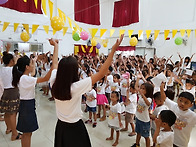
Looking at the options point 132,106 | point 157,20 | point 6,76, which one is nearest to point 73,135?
point 132,106

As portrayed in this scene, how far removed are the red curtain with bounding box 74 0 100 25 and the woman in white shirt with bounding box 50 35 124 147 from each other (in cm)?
931

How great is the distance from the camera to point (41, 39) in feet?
28.8

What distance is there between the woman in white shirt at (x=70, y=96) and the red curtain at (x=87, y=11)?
931 centimetres

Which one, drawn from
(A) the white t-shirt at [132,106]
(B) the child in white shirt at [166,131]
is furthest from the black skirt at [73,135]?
(A) the white t-shirt at [132,106]

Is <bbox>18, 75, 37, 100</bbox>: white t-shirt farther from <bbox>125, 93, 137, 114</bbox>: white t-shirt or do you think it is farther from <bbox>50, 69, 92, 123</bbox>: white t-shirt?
<bbox>125, 93, 137, 114</bbox>: white t-shirt

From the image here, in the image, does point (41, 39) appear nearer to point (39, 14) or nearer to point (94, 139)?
point (39, 14)

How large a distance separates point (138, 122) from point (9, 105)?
6.85 ft

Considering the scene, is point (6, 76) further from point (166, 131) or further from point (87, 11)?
point (87, 11)

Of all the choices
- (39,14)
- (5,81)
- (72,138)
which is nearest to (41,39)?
(39,14)

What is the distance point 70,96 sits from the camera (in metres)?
1.07

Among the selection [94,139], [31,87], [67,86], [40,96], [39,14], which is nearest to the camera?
[67,86]

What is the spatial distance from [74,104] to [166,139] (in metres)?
1.05

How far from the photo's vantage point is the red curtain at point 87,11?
30.8 ft

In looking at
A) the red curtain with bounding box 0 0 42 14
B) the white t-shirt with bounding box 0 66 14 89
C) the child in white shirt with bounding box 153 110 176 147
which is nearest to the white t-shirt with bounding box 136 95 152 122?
the child in white shirt with bounding box 153 110 176 147
